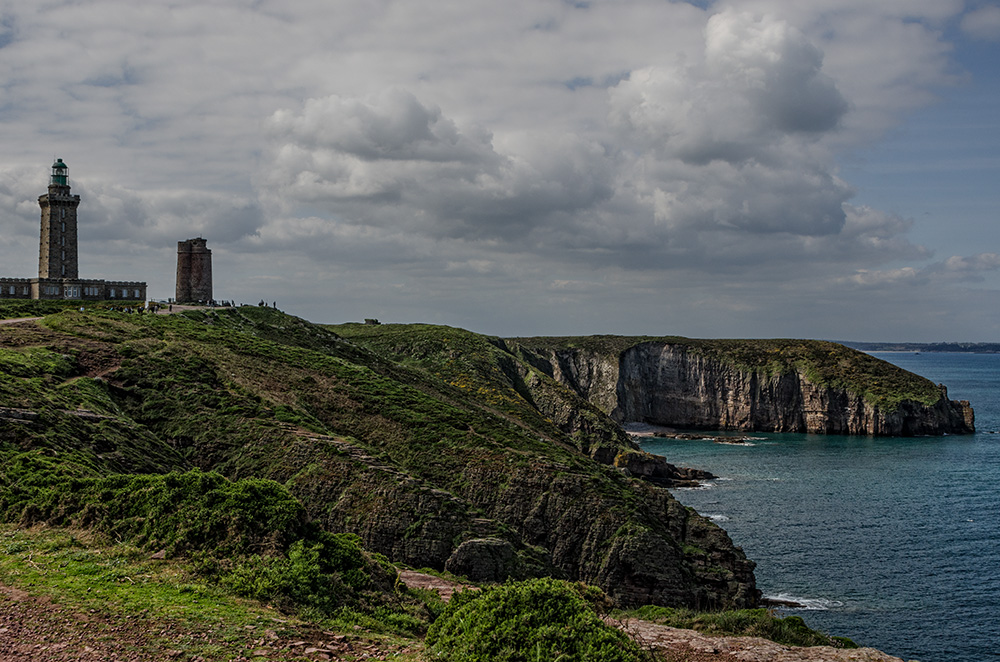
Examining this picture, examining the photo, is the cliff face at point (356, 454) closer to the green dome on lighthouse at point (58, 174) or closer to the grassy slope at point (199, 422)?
the grassy slope at point (199, 422)

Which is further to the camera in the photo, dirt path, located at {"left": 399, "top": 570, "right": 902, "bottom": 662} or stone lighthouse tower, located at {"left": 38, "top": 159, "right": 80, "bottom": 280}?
stone lighthouse tower, located at {"left": 38, "top": 159, "right": 80, "bottom": 280}

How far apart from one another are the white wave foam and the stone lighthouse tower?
75.1 metres

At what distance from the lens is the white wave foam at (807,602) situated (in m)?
41.8

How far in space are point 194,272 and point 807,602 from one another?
6406 centimetres

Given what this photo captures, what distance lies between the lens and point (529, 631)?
12.9 m

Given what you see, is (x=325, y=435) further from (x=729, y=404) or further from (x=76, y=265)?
(x=729, y=404)

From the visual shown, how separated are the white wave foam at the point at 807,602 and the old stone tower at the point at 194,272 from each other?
61137mm

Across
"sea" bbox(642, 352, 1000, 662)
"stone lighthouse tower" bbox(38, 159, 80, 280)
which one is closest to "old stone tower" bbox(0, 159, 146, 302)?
"stone lighthouse tower" bbox(38, 159, 80, 280)

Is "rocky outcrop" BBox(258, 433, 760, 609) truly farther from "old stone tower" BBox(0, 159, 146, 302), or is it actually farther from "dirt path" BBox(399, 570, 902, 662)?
"old stone tower" BBox(0, 159, 146, 302)

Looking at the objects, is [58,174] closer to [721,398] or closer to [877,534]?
[877,534]

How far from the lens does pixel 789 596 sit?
43.9m

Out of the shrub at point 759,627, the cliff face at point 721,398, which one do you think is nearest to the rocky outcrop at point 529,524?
the shrub at point 759,627

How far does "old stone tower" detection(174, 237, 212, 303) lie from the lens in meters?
75.6

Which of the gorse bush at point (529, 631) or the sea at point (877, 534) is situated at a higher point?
the gorse bush at point (529, 631)
